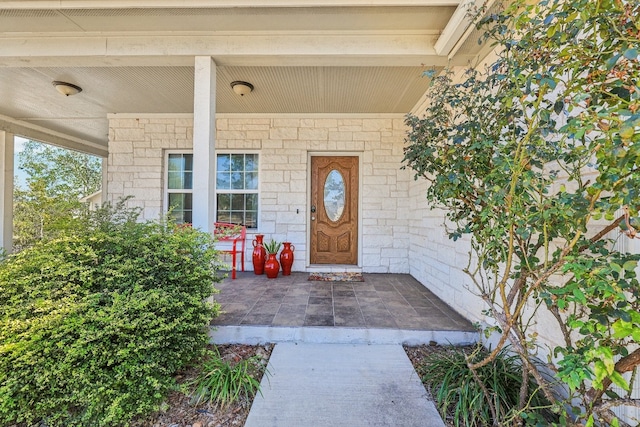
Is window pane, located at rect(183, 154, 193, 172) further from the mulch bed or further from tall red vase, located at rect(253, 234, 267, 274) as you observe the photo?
the mulch bed

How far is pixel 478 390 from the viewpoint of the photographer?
1.53 m

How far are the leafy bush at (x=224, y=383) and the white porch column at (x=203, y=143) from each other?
3.90 ft

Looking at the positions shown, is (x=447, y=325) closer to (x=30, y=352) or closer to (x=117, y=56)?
(x=30, y=352)

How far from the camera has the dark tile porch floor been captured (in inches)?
92.4

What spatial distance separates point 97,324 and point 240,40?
2.42 m

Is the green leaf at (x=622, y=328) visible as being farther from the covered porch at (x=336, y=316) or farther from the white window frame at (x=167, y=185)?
the white window frame at (x=167, y=185)

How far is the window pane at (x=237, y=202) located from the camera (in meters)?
4.49

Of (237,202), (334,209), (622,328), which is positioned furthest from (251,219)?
(622,328)

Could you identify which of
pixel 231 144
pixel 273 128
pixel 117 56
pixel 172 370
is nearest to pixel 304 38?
pixel 117 56

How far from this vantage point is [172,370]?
166 cm

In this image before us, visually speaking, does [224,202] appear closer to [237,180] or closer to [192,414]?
[237,180]

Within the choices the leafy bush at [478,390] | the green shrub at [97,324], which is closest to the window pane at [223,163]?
the green shrub at [97,324]

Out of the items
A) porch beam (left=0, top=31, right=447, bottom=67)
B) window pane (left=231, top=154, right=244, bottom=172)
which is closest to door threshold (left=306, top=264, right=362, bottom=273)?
window pane (left=231, top=154, right=244, bottom=172)

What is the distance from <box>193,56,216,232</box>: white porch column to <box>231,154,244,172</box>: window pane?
1957mm
